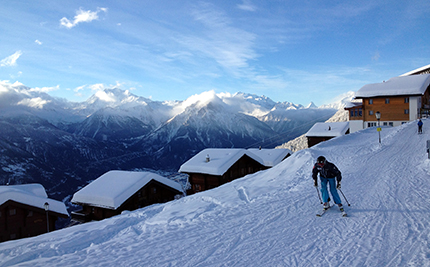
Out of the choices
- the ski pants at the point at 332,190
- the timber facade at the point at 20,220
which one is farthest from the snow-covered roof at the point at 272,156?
the ski pants at the point at 332,190

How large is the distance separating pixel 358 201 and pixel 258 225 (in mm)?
3774

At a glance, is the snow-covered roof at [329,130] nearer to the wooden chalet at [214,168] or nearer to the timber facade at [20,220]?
the wooden chalet at [214,168]

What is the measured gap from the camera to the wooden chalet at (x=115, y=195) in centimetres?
1886

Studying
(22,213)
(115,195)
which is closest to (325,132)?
(115,195)

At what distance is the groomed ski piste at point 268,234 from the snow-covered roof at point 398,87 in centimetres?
2889

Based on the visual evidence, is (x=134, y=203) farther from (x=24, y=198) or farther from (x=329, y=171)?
(x=329, y=171)

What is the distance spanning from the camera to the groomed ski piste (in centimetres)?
542

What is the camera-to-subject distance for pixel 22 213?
61.9 feet

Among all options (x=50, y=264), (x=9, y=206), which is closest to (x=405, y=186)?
(x=50, y=264)

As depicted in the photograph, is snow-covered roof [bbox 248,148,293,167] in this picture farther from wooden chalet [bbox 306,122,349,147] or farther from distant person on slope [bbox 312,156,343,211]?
distant person on slope [bbox 312,156,343,211]

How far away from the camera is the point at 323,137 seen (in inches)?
1633

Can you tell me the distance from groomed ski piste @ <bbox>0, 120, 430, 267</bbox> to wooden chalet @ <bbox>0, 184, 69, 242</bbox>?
1189cm

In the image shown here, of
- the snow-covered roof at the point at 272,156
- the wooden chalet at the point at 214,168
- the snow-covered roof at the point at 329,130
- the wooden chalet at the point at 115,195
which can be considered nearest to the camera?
the wooden chalet at the point at 115,195

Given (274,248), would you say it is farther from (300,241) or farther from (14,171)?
(14,171)
